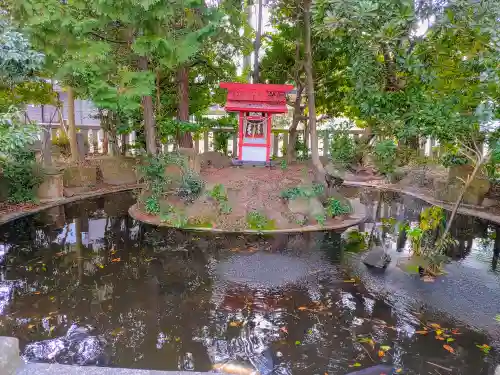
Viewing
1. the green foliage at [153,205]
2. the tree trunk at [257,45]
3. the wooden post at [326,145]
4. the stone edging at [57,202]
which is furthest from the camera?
the wooden post at [326,145]

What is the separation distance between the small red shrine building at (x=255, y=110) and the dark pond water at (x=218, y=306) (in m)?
5.00

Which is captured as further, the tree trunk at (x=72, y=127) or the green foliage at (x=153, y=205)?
the tree trunk at (x=72, y=127)

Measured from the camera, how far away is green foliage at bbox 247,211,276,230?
9.95 m

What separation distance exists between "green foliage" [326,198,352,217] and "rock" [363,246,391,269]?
2861 mm

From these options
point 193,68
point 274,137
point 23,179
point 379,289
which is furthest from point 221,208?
point 274,137

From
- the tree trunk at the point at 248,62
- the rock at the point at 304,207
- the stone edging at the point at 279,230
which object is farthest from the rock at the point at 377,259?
the tree trunk at the point at 248,62

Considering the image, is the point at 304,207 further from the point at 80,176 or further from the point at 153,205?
the point at 80,176

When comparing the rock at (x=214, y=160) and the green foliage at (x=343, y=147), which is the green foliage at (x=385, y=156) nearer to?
A: the green foliage at (x=343, y=147)

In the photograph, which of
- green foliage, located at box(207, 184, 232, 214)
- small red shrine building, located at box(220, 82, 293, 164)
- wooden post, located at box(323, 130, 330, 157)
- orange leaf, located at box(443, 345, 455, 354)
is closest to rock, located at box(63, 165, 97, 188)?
small red shrine building, located at box(220, 82, 293, 164)

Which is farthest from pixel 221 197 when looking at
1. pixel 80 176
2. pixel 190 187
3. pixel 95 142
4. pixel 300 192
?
pixel 95 142

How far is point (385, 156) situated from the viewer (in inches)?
589

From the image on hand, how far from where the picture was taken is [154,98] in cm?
1435

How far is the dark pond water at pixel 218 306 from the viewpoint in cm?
471

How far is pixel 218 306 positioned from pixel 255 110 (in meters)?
8.50
